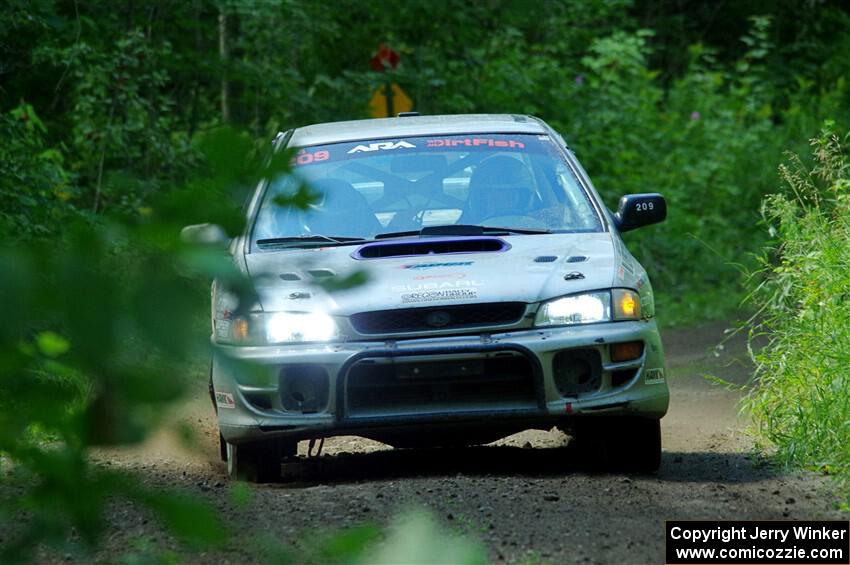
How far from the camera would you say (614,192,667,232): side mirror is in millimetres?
7223

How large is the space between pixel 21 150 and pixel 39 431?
30.4 feet

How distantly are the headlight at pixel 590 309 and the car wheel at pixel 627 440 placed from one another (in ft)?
1.53

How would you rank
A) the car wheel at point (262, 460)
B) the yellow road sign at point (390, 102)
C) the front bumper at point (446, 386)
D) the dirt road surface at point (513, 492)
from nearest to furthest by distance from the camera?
the dirt road surface at point (513, 492) < the front bumper at point (446, 386) < the car wheel at point (262, 460) < the yellow road sign at point (390, 102)

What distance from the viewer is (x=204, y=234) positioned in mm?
1947

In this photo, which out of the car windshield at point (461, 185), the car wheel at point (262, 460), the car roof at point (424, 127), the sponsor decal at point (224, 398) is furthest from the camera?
the car roof at point (424, 127)

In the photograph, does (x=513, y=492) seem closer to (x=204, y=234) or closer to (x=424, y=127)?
(x=424, y=127)

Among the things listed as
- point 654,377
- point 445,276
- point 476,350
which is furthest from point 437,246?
point 654,377

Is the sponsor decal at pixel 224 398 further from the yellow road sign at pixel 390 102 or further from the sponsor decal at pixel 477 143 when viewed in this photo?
the yellow road sign at pixel 390 102

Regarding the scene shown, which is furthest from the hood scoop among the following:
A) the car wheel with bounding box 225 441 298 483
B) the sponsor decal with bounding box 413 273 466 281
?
the car wheel with bounding box 225 441 298 483

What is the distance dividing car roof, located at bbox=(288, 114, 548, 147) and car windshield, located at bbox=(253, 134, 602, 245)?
0.07 m

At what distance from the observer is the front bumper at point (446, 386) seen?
5.93 meters

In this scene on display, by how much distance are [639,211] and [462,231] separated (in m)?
0.99

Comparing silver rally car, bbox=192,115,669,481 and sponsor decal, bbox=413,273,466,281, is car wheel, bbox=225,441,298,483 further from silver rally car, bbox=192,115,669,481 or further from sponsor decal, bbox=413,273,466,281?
sponsor decal, bbox=413,273,466,281

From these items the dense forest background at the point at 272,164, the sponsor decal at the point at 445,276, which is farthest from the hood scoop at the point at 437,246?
the dense forest background at the point at 272,164
